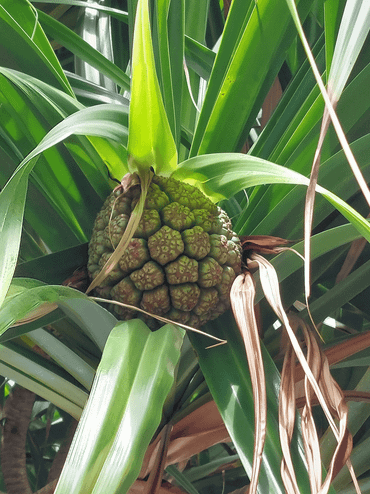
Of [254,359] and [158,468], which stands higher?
[254,359]

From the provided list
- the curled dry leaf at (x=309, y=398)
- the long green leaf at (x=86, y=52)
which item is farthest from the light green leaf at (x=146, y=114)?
the long green leaf at (x=86, y=52)

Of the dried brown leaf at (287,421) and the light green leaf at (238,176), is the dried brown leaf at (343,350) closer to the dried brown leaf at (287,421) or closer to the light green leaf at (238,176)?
the dried brown leaf at (287,421)

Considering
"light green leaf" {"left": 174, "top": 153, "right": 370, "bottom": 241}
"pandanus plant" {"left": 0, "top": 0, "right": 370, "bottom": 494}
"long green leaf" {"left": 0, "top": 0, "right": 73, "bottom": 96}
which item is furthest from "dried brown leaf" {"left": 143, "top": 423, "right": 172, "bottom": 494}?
"long green leaf" {"left": 0, "top": 0, "right": 73, "bottom": 96}

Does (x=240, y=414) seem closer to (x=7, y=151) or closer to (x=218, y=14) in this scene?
(x=7, y=151)

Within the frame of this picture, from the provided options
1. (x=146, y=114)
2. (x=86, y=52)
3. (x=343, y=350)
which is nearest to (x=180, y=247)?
(x=146, y=114)

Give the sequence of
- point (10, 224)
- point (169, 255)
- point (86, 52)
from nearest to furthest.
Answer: point (10, 224) < point (169, 255) < point (86, 52)

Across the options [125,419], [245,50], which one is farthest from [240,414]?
[245,50]

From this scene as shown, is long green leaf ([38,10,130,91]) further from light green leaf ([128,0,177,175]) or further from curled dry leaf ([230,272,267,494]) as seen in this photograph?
curled dry leaf ([230,272,267,494])

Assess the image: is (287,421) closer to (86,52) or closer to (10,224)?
(10,224)
